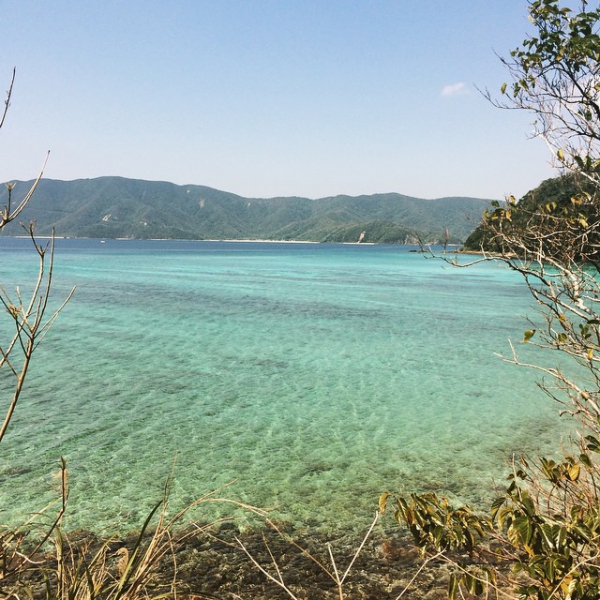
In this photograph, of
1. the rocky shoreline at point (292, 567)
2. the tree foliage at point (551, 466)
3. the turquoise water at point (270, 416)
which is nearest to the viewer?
the tree foliage at point (551, 466)

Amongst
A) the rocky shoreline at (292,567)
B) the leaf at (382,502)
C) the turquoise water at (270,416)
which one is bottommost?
the turquoise water at (270,416)

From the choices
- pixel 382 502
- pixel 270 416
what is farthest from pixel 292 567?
pixel 270 416

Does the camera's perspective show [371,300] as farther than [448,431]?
Yes

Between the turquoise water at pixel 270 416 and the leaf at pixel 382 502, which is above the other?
the leaf at pixel 382 502

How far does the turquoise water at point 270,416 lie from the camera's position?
24.4 ft

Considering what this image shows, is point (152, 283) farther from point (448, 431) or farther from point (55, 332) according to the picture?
point (448, 431)

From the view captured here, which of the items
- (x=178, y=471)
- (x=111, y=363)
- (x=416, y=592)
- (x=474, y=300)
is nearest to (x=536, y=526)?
(x=416, y=592)

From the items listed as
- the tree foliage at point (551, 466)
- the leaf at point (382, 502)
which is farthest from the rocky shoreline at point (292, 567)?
the leaf at point (382, 502)

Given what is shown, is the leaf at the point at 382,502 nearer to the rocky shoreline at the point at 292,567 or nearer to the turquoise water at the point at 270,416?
the rocky shoreline at the point at 292,567

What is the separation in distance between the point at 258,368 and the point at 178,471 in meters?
7.04

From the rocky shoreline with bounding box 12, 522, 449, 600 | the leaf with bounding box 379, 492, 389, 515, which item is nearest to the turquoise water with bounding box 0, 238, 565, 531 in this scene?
the rocky shoreline with bounding box 12, 522, 449, 600

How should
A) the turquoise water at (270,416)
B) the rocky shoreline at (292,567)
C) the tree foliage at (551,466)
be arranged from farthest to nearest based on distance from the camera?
the turquoise water at (270,416) → the rocky shoreline at (292,567) → the tree foliage at (551,466)

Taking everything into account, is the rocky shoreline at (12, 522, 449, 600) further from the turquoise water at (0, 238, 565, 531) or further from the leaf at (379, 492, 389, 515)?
the leaf at (379, 492, 389, 515)

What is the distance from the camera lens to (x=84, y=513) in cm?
660
